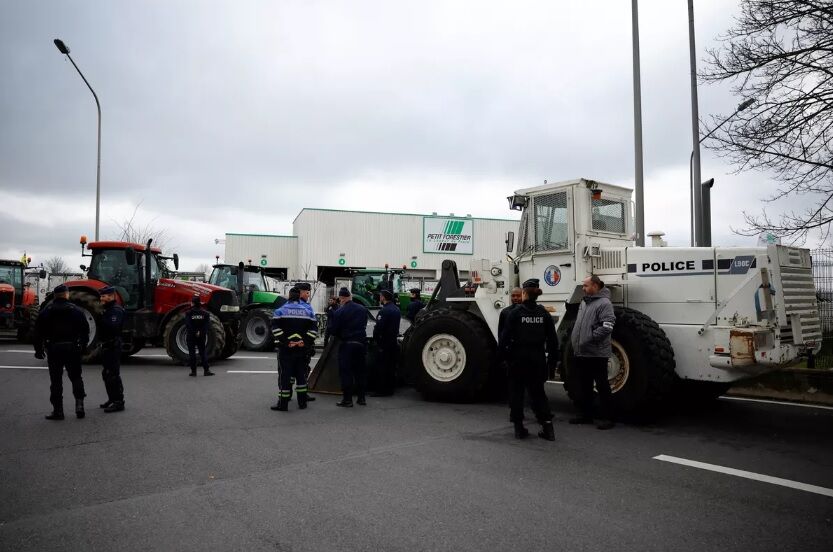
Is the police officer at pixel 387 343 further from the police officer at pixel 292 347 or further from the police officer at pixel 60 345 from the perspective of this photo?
the police officer at pixel 60 345

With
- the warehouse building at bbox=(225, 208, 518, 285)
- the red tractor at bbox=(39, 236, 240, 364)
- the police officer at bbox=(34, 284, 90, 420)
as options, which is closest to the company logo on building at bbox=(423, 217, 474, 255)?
the warehouse building at bbox=(225, 208, 518, 285)

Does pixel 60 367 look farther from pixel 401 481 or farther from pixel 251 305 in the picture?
pixel 251 305

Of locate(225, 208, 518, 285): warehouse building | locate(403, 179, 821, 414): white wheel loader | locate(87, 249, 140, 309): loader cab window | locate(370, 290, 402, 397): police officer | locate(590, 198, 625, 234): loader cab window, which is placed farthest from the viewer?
locate(225, 208, 518, 285): warehouse building

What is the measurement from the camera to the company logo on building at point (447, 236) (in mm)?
44688

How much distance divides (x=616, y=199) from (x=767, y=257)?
7.85 feet

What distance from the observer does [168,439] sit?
654cm

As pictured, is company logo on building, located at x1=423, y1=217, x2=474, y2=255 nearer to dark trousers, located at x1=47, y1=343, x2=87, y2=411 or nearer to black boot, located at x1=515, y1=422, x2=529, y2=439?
dark trousers, located at x1=47, y1=343, x2=87, y2=411

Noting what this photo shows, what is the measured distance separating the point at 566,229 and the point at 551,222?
0.27 m

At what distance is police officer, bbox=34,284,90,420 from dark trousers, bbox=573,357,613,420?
6.32 metres

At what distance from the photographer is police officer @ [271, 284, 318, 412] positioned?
8.35m

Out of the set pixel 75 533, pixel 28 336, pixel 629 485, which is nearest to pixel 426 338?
pixel 629 485

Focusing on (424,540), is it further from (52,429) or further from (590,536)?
(52,429)

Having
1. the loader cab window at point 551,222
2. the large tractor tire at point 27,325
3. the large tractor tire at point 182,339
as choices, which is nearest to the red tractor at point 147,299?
the large tractor tire at point 182,339

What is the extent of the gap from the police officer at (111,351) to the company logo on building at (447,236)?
120 ft
